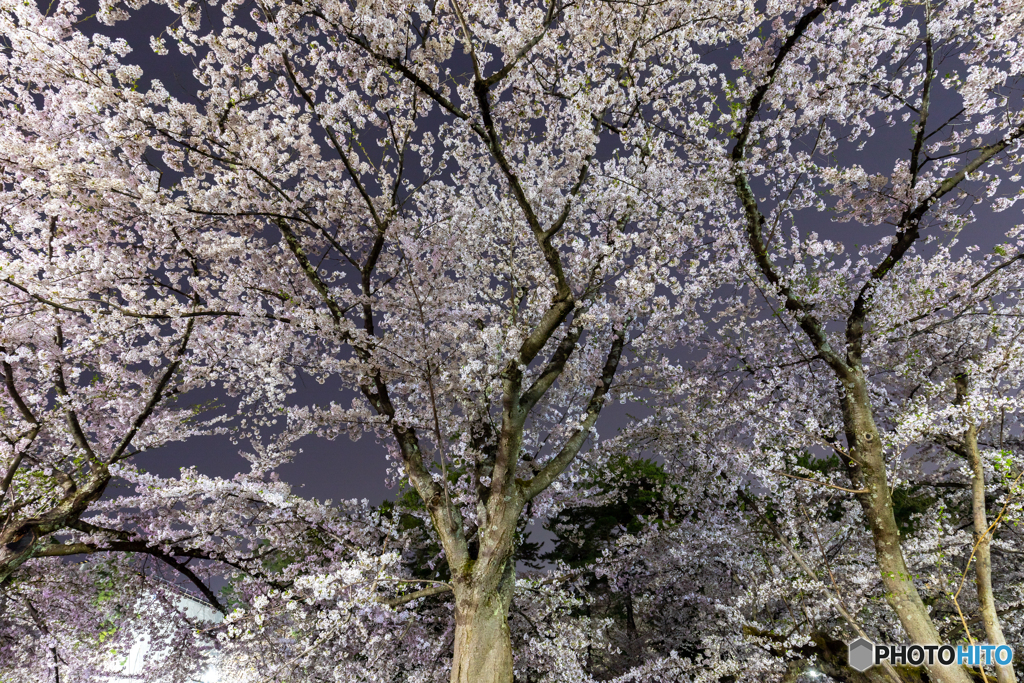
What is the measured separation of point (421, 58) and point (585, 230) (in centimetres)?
460

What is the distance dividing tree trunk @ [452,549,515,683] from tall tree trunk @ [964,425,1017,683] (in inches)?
216

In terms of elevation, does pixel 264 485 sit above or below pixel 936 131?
below

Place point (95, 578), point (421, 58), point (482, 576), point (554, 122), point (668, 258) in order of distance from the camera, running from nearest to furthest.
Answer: point (482, 576)
point (421, 58)
point (668, 258)
point (554, 122)
point (95, 578)

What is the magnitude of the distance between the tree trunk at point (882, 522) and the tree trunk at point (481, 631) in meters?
5.08

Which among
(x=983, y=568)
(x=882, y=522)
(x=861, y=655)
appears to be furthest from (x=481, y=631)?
(x=983, y=568)

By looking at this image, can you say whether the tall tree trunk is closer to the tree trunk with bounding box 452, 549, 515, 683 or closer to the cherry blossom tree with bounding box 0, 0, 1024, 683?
the cherry blossom tree with bounding box 0, 0, 1024, 683

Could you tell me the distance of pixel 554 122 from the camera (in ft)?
29.6

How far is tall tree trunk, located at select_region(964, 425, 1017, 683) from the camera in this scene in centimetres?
476

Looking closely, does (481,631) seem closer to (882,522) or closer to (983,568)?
(882,522)

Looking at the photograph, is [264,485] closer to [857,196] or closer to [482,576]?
[482,576]

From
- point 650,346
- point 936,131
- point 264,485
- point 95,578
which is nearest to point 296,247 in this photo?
point 264,485

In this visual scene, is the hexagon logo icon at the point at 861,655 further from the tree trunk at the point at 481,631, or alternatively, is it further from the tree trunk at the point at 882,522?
the tree trunk at the point at 481,631

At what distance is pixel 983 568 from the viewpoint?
205 inches

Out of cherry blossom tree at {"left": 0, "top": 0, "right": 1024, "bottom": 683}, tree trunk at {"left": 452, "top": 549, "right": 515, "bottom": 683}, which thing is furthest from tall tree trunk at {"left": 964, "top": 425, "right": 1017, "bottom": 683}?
tree trunk at {"left": 452, "top": 549, "right": 515, "bottom": 683}
